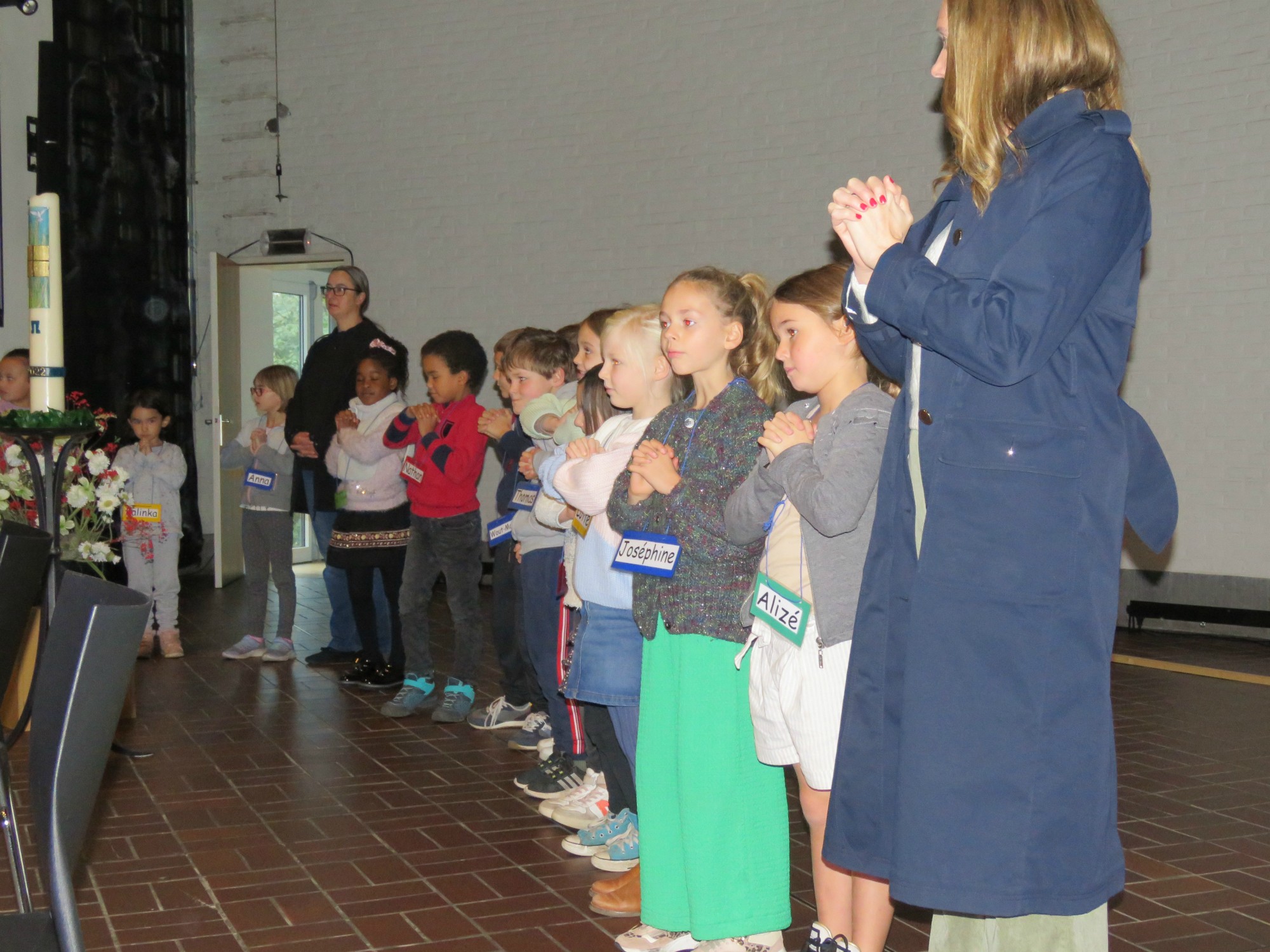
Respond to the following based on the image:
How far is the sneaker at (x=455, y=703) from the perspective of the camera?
4930 millimetres

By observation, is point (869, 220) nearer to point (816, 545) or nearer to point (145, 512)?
point (816, 545)

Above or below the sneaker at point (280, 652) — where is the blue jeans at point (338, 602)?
above

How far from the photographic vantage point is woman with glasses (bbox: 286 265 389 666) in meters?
6.09

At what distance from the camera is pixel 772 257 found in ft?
27.1

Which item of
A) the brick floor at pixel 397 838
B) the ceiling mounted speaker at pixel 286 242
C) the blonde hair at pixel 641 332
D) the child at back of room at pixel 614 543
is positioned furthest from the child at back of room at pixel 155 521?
the blonde hair at pixel 641 332

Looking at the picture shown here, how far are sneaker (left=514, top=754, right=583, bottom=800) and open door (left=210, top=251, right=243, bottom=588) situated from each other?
17.8 ft

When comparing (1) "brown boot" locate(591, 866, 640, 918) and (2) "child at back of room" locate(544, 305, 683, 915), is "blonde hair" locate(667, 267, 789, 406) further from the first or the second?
(1) "brown boot" locate(591, 866, 640, 918)

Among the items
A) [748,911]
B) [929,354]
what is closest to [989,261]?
[929,354]

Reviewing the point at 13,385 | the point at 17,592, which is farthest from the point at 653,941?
the point at 13,385

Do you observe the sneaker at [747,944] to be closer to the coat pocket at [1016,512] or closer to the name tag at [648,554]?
the name tag at [648,554]

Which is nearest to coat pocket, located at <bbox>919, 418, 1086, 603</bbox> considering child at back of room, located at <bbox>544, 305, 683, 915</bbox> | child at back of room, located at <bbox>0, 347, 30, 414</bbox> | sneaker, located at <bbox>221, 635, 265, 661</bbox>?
child at back of room, located at <bbox>544, 305, 683, 915</bbox>

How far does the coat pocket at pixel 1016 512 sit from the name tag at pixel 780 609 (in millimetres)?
843

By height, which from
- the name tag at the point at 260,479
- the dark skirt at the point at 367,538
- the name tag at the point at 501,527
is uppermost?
the name tag at the point at 260,479

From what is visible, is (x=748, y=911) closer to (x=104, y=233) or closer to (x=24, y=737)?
(x=24, y=737)
